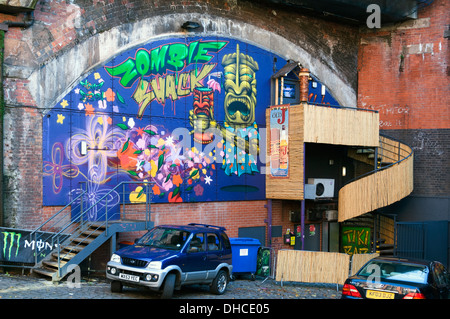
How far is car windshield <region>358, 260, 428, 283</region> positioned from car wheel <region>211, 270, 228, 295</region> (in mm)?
3838

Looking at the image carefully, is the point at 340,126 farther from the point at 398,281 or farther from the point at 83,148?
the point at 398,281

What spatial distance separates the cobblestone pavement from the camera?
12.8 m

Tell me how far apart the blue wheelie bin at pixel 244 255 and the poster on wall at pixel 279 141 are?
3.86 meters

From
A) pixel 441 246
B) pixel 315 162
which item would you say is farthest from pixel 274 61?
pixel 441 246

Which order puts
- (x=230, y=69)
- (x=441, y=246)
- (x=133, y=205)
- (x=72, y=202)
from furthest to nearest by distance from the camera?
(x=441, y=246) → (x=230, y=69) → (x=133, y=205) → (x=72, y=202)

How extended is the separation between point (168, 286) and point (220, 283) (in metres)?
2.24

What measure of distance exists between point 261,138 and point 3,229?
1039 cm

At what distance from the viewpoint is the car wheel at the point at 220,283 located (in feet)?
47.3

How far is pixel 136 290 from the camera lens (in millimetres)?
14070

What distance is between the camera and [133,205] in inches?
714

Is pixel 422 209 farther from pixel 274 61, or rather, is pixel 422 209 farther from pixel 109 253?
pixel 109 253

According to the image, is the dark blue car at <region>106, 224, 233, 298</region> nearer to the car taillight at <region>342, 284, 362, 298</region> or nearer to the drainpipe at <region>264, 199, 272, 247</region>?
the car taillight at <region>342, 284, 362, 298</region>

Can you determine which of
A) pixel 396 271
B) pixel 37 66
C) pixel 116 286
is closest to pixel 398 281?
pixel 396 271

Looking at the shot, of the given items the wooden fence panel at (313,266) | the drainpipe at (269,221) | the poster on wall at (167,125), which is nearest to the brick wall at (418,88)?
the poster on wall at (167,125)
